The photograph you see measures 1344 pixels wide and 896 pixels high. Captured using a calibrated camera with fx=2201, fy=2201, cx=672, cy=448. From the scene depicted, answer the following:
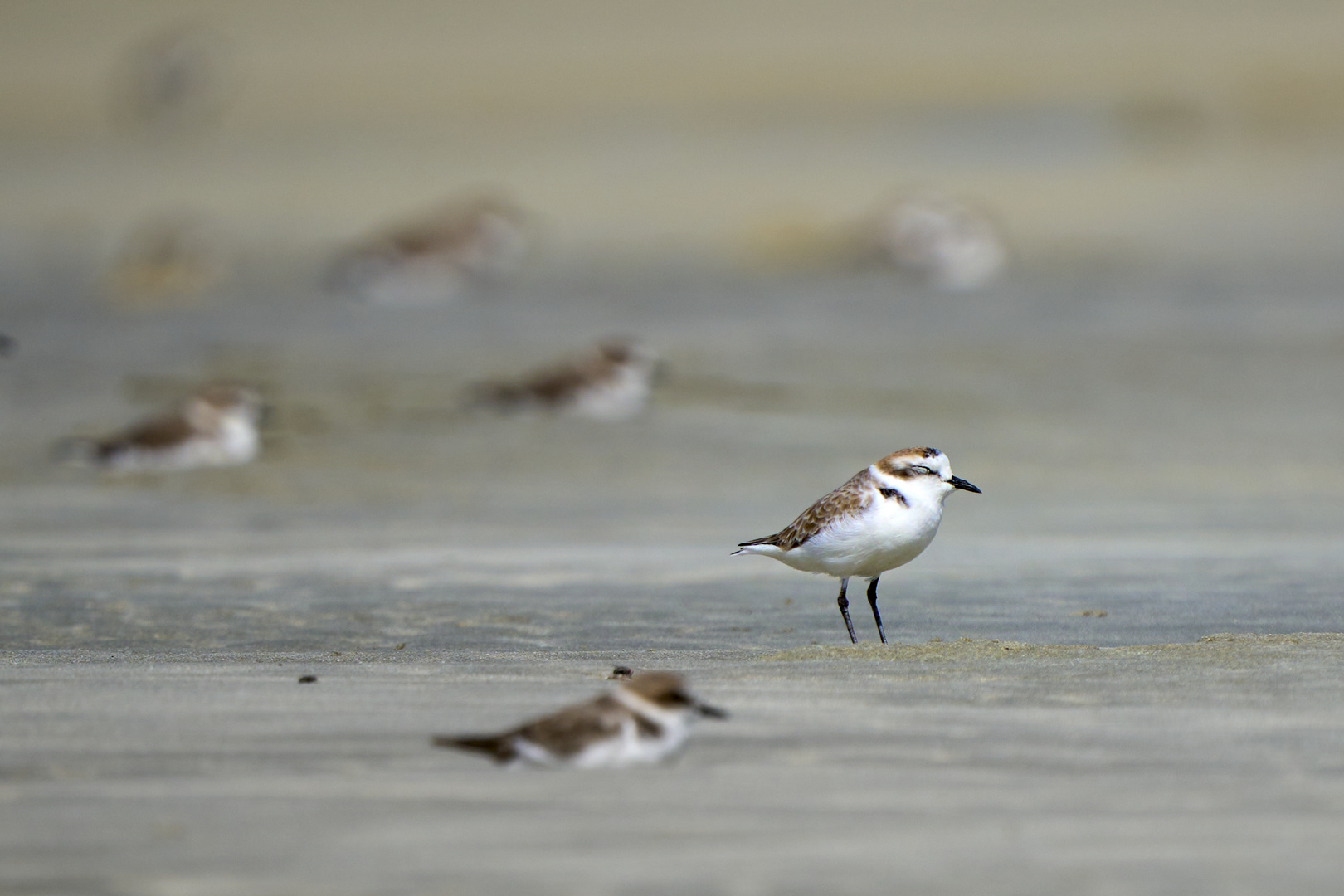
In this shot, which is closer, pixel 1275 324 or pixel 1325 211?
pixel 1275 324

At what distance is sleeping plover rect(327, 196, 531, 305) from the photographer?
19938mm

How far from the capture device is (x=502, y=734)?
19.1 ft

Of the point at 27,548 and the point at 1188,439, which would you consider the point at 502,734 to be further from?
the point at 1188,439

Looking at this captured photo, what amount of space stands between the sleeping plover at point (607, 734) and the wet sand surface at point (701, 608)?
0.09 m

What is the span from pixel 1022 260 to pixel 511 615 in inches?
537

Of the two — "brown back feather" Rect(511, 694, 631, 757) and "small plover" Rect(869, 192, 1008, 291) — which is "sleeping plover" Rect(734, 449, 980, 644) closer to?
"brown back feather" Rect(511, 694, 631, 757)

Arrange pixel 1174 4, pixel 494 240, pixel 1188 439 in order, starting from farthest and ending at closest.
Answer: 1. pixel 1174 4
2. pixel 494 240
3. pixel 1188 439

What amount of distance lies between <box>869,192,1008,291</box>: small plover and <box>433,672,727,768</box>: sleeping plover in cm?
1453

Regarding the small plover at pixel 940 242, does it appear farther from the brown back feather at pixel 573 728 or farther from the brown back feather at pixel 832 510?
the brown back feather at pixel 573 728

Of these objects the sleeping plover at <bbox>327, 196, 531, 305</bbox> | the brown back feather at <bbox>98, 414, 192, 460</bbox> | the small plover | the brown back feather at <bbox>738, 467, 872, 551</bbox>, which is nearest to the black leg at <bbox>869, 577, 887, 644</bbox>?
the brown back feather at <bbox>738, 467, 872, 551</bbox>

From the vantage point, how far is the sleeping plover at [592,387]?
1429 cm

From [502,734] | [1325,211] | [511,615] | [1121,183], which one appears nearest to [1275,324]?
[1325,211]

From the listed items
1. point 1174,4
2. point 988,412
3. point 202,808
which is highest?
point 1174,4

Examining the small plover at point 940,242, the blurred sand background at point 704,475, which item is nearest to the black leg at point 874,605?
the blurred sand background at point 704,475
